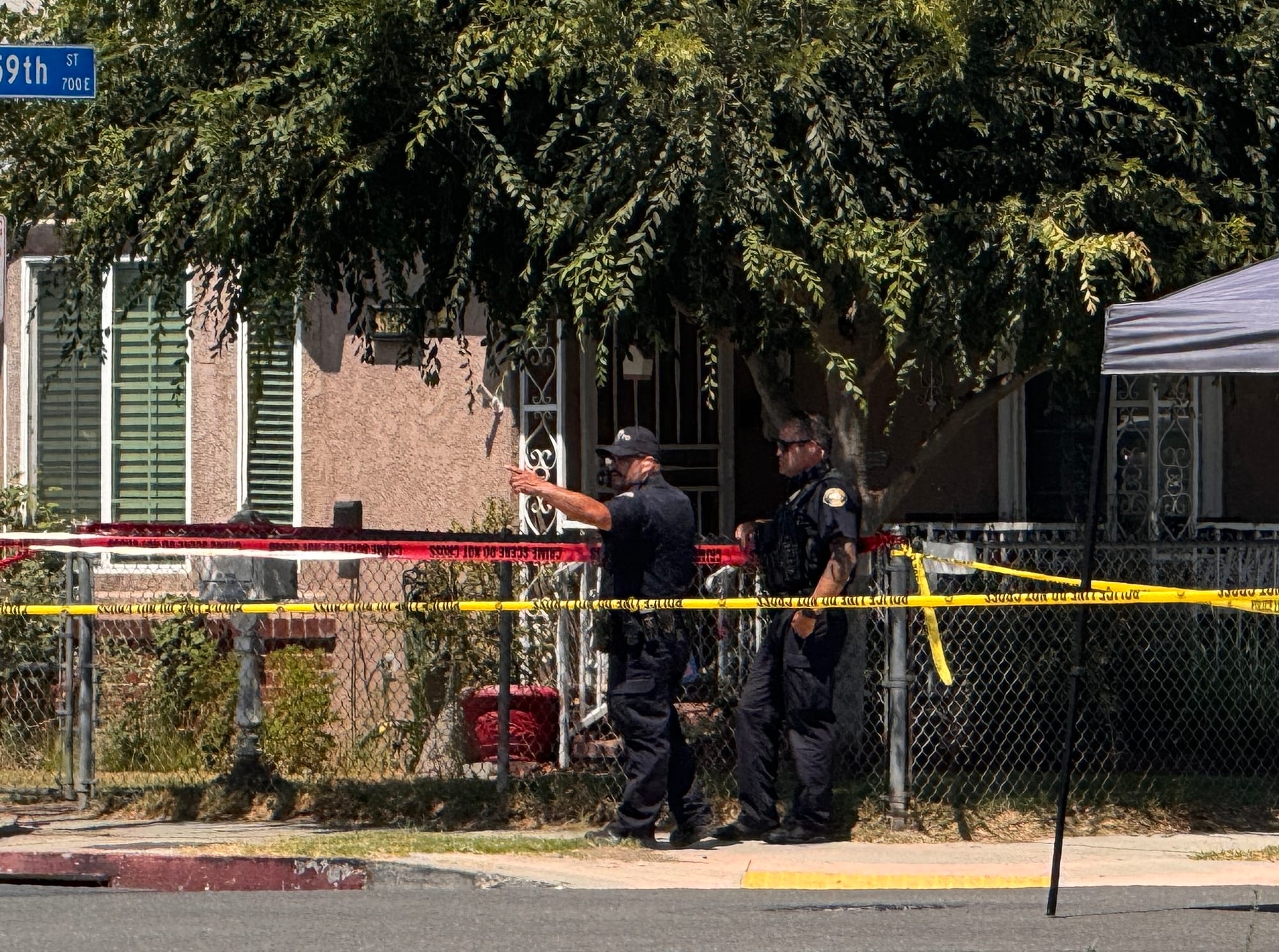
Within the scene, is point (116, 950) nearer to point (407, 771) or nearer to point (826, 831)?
point (826, 831)

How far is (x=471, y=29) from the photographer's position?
319 inches

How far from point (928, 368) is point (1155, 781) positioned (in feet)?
10.0

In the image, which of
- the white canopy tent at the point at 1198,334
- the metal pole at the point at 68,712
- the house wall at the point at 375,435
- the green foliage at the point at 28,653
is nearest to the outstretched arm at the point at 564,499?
the white canopy tent at the point at 1198,334

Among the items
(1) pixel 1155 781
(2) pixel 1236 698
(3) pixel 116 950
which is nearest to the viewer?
(3) pixel 116 950

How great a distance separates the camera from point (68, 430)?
12234 mm

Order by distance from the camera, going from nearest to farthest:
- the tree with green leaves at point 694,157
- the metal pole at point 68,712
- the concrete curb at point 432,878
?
the concrete curb at point 432,878 → the tree with green leaves at point 694,157 → the metal pole at point 68,712

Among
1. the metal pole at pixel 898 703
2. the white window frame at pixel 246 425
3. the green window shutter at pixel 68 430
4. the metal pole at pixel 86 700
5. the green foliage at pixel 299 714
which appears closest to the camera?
the metal pole at pixel 898 703

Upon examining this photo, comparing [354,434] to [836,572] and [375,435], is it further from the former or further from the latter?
[836,572]

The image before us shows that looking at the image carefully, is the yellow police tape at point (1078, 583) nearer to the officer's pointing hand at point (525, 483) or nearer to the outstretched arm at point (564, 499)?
the outstretched arm at point (564, 499)

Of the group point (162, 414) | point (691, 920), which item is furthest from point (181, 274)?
point (691, 920)

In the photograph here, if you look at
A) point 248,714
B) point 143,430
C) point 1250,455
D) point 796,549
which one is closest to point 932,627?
point 796,549

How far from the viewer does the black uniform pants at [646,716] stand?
25.8ft

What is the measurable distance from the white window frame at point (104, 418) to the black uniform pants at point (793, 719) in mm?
5377

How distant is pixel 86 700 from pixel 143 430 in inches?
138
